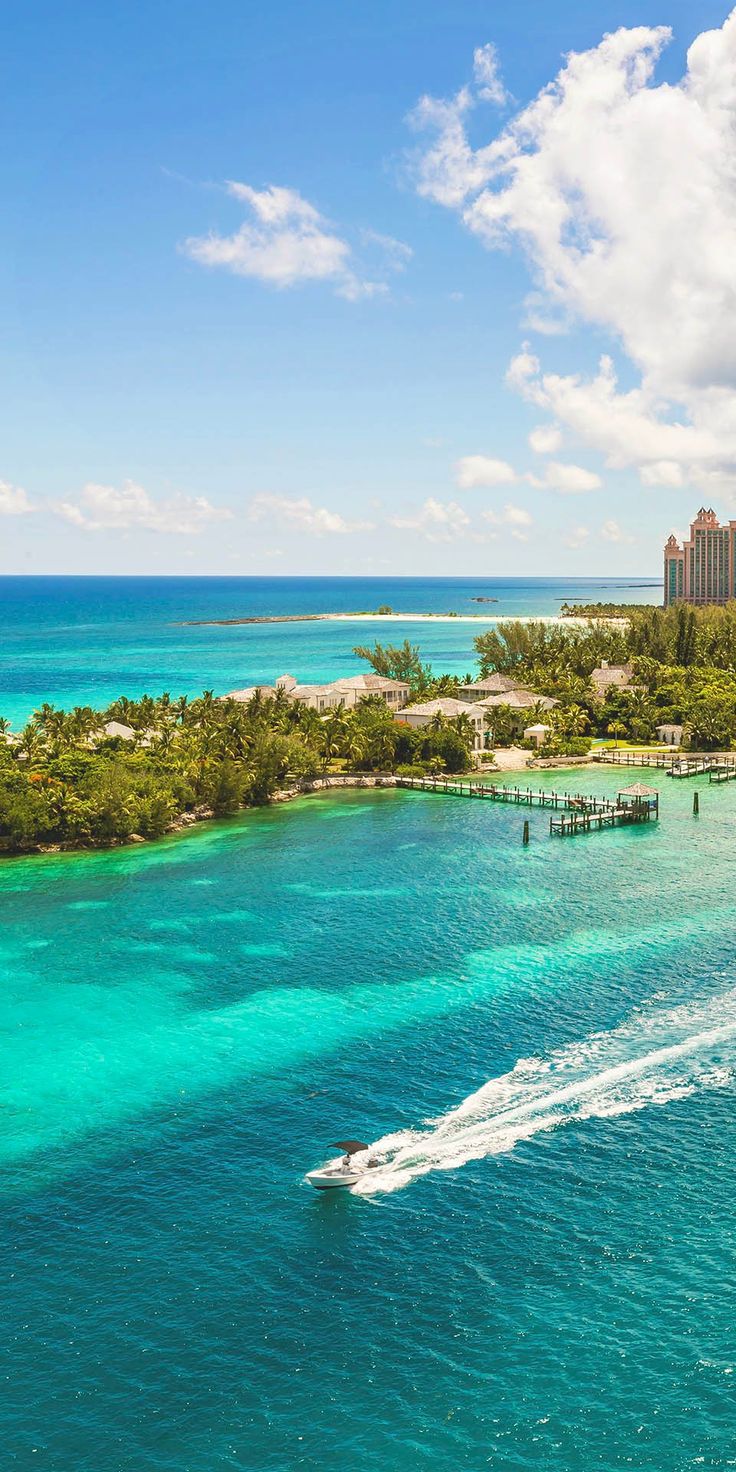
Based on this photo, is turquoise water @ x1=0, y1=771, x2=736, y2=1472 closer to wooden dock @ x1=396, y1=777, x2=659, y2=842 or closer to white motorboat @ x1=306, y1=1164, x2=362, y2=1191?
white motorboat @ x1=306, y1=1164, x2=362, y2=1191

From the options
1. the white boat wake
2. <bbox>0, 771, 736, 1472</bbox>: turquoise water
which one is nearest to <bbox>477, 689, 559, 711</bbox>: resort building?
<bbox>0, 771, 736, 1472</bbox>: turquoise water

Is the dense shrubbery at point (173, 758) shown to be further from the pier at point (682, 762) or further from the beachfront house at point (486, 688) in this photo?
the beachfront house at point (486, 688)

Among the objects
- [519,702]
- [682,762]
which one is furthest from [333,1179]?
[519,702]

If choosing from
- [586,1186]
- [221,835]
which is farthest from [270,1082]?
[221,835]

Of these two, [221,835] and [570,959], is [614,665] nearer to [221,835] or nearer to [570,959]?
[221,835]

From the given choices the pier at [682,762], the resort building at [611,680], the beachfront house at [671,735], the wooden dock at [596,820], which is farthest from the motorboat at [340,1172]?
the resort building at [611,680]

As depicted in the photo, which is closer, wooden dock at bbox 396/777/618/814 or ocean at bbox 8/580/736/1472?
ocean at bbox 8/580/736/1472

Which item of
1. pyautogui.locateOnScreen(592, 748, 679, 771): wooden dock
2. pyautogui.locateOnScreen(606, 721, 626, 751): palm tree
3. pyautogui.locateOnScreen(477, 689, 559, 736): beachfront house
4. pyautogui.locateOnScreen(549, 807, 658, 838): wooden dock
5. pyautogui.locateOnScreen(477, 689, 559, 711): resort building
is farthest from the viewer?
pyautogui.locateOnScreen(606, 721, 626, 751): palm tree

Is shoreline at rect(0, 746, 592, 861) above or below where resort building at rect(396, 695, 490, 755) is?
→ below
